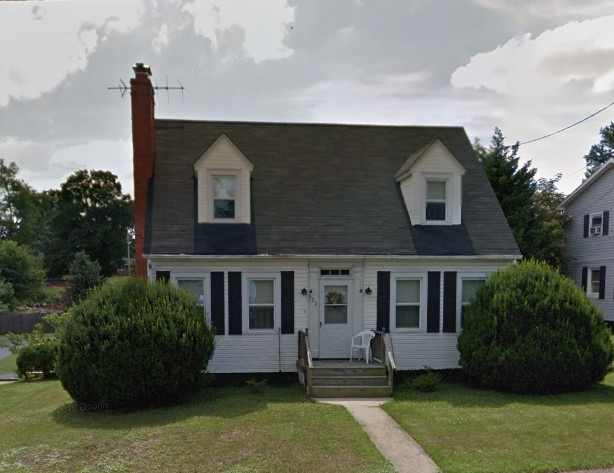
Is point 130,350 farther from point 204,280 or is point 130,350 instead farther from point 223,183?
point 223,183

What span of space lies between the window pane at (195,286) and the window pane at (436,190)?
6.88m

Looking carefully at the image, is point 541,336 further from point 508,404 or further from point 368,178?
point 368,178

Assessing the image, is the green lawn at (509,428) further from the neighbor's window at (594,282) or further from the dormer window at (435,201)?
the neighbor's window at (594,282)

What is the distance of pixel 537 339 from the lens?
9.78 meters

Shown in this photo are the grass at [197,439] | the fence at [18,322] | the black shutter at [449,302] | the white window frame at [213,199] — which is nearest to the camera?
the grass at [197,439]

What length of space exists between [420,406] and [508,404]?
6.18 ft

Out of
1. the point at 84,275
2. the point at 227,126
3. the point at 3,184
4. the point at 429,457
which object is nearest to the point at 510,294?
the point at 429,457

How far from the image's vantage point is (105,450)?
21.5 feet

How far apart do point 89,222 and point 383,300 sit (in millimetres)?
49934

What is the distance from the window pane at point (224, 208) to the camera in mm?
12016

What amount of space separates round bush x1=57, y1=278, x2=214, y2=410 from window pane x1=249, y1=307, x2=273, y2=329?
205cm

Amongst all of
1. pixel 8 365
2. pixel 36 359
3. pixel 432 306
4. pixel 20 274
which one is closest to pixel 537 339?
pixel 432 306

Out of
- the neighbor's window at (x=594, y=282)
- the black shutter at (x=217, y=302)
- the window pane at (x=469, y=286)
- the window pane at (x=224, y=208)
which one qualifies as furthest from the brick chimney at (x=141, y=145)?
the neighbor's window at (x=594, y=282)

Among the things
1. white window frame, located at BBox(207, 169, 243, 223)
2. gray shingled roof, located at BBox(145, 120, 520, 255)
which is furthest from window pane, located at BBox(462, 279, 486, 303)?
white window frame, located at BBox(207, 169, 243, 223)
